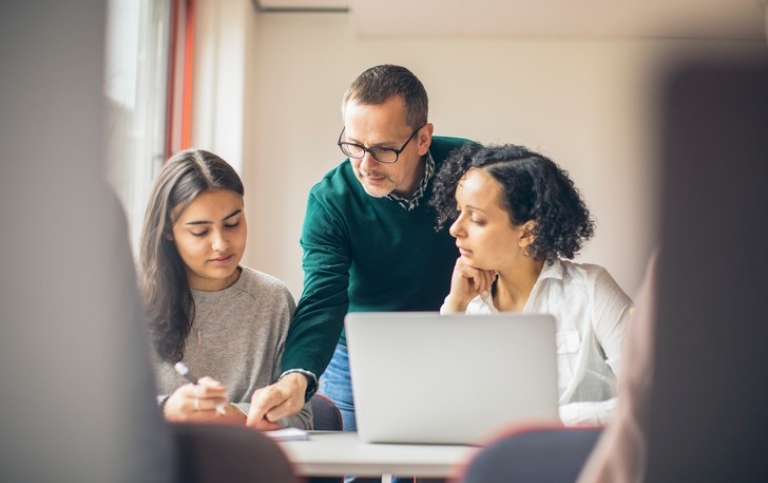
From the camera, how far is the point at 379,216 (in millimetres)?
2334

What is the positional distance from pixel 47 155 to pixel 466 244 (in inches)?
51.9

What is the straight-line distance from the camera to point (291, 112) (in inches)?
182

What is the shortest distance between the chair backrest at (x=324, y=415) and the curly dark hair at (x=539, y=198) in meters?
0.57

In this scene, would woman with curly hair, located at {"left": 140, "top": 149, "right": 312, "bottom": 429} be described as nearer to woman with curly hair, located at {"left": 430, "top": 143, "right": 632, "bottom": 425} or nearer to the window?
woman with curly hair, located at {"left": 430, "top": 143, "right": 632, "bottom": 425}

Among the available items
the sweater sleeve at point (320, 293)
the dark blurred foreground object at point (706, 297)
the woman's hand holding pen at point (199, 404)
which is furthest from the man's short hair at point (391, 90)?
the dark blurred foreground object at point (706, 297)

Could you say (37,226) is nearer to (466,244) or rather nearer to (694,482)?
(694,482)

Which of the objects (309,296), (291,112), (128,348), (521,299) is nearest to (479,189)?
(521,299)

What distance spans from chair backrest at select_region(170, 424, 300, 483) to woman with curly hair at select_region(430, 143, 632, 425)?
0.91 metres

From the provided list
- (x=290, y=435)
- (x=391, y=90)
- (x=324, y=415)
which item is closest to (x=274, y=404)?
(x=290, y=435)

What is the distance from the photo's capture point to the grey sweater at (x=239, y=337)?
6.26 feet

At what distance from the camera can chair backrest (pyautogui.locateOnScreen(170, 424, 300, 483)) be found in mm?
980

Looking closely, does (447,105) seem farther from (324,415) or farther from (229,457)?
(229,457)

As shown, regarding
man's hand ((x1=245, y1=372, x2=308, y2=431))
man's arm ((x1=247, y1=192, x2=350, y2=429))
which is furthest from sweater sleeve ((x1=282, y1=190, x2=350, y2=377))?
man's hand ((x1=245, y1=372, x2=308, y2=431))

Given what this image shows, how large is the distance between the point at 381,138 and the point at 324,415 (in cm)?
71
